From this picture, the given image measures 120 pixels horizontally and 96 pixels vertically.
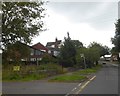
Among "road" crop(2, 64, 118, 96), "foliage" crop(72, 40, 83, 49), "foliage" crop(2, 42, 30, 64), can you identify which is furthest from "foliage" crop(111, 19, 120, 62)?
"foliage" crop(2, 42, 30, 64)

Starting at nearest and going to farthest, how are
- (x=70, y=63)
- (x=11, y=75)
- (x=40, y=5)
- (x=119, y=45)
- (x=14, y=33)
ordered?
1. (x=14, y=33)
2. (x=40, y=5)
3. (x=11, y=75)
4. (x=70, y=63)
5. (x=119, y=45)

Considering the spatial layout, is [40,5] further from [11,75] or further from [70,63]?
[70,63]

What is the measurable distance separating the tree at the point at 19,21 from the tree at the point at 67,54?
59062 millimetres

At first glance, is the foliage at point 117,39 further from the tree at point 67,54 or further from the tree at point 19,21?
the tree at point 19,21

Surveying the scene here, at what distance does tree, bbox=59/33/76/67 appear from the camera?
267 ft

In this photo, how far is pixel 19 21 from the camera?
1891 cm

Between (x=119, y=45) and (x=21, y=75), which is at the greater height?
(x=119, y=45)

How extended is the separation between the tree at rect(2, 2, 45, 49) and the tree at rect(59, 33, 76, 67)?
59062mm

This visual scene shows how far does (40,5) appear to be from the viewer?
68.4 feet

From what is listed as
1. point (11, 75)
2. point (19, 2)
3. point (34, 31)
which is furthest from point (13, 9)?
point (11, 75)

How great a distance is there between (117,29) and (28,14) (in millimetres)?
94024

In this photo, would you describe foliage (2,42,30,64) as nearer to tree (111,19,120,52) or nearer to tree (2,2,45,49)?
tree (2,2,45,49)

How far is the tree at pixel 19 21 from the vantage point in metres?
18.2

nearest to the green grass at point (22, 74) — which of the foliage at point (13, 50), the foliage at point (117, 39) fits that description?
the foliage at point (13, 50)
